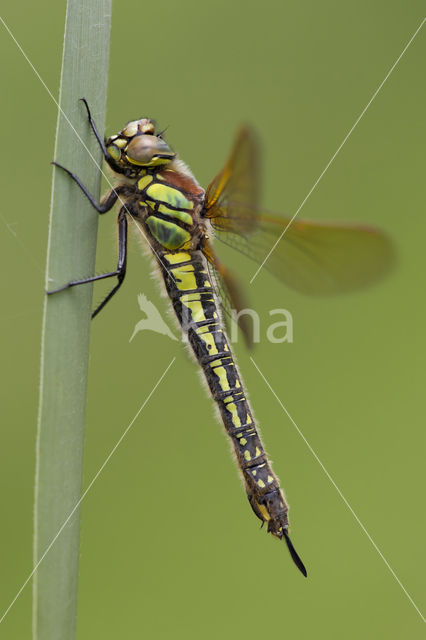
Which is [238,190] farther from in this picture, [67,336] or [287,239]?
[67,336]

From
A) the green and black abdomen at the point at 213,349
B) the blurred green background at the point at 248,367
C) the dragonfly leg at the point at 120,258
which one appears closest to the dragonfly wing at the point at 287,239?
the green and black abdomen at the point at 213,349

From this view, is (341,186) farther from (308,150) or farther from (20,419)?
(20,419)

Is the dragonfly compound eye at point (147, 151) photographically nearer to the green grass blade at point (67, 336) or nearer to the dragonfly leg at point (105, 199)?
the dragonfly leg at point (105, 199)

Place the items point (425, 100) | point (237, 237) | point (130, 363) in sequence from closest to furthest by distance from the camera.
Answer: point (237, 237), point (130, 363), point (425, 100)

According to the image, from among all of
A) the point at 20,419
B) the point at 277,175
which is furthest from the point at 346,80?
the point at 20,419

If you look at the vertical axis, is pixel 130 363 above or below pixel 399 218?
below
